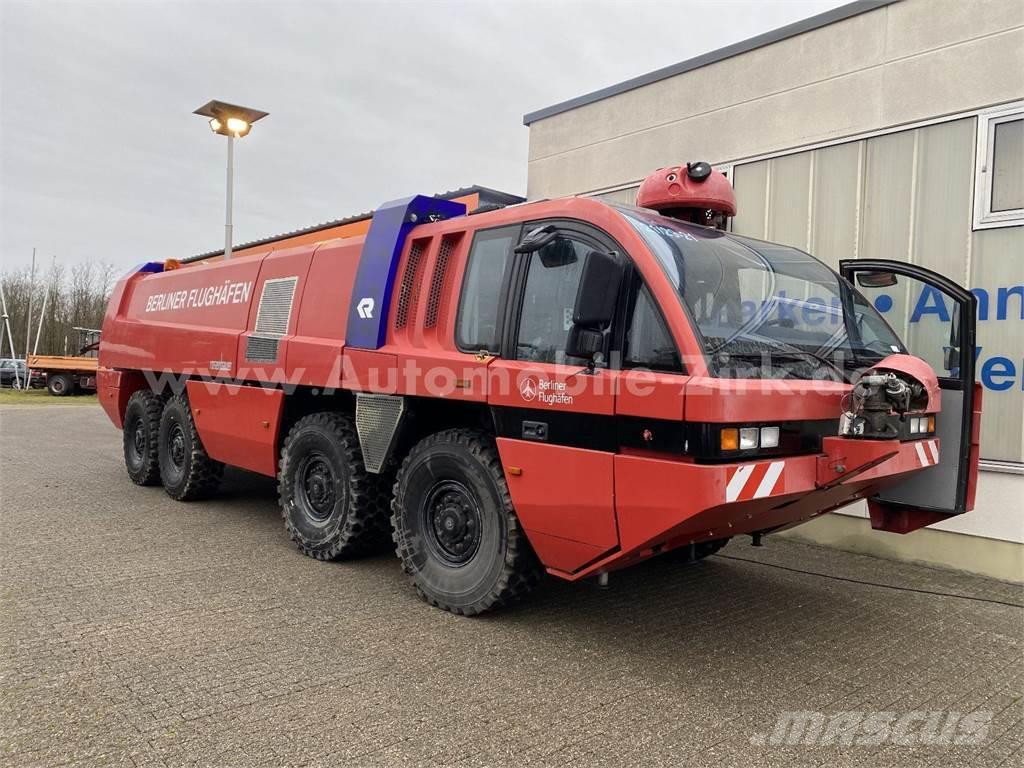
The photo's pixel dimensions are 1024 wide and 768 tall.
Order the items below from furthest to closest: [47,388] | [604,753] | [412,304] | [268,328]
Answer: [47,388], [268,328], [412,304], [604,753]

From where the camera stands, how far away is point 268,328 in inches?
246

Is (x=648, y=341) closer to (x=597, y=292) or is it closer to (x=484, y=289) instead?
(x=597, y=292)

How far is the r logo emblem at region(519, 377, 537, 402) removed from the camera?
155 inches

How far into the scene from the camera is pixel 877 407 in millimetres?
3484

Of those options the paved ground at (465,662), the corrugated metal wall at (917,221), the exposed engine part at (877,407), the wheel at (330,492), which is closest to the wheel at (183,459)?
the paved ground at (465,662)

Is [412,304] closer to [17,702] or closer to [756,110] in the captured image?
[17,702]

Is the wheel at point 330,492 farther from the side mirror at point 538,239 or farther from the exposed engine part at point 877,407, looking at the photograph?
the exposed engine part at point 877,407

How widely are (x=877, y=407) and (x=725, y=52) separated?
5.22 meters

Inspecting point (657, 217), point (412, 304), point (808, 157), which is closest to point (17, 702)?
point (412, 304)

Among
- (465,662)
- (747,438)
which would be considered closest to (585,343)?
(747,438)

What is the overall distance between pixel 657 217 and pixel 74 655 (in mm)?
3793

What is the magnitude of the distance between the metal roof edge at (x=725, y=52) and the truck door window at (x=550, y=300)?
4.34m

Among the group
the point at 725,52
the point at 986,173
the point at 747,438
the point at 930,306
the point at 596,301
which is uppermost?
the point at 725,52

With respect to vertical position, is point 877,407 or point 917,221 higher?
point 917,221
